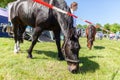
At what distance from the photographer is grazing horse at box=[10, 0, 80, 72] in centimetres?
765

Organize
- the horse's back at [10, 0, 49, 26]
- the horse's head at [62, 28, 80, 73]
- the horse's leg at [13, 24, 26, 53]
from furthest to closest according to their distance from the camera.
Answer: the horse's leg at [13, 24, 26, 53]
the horse's back at [10, 0, 49, 26]
the horse's head at [62, 28, 80, 73]

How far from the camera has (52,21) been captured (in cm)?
830

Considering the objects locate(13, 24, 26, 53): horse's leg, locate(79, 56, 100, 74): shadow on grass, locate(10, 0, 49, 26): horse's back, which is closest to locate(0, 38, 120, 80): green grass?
locate(79, 56, 100, 74): shadow on grass

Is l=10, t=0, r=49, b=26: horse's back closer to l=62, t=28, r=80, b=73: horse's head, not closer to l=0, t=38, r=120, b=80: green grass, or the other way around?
l=62, t=28, r=80, b=73: horse's head

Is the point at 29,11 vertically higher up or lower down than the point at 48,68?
higher up

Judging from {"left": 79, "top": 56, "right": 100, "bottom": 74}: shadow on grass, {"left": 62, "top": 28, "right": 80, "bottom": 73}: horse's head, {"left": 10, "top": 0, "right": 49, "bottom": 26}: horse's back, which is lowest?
{"left": 79, "top": 56, "right": 100, "bottom": 74}: shadow on grass

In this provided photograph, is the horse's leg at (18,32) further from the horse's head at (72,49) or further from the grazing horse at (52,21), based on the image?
the horse's head at (72,49)

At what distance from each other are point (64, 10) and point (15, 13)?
263 centimetres

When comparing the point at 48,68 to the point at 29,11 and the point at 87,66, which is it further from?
the point at 29,11

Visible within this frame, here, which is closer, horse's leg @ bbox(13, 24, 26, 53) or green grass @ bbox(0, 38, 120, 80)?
green grass @ bbox(0, 38, 120, 80)

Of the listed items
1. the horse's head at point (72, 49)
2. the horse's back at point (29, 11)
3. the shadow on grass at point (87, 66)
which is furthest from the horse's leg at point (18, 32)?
the horse's head at point (72, 49)

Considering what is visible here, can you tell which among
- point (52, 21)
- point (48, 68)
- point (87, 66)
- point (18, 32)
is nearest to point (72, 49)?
point (48, 68)

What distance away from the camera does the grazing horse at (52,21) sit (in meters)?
7.65

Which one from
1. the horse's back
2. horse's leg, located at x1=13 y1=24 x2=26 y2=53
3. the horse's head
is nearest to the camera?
the horse's head
